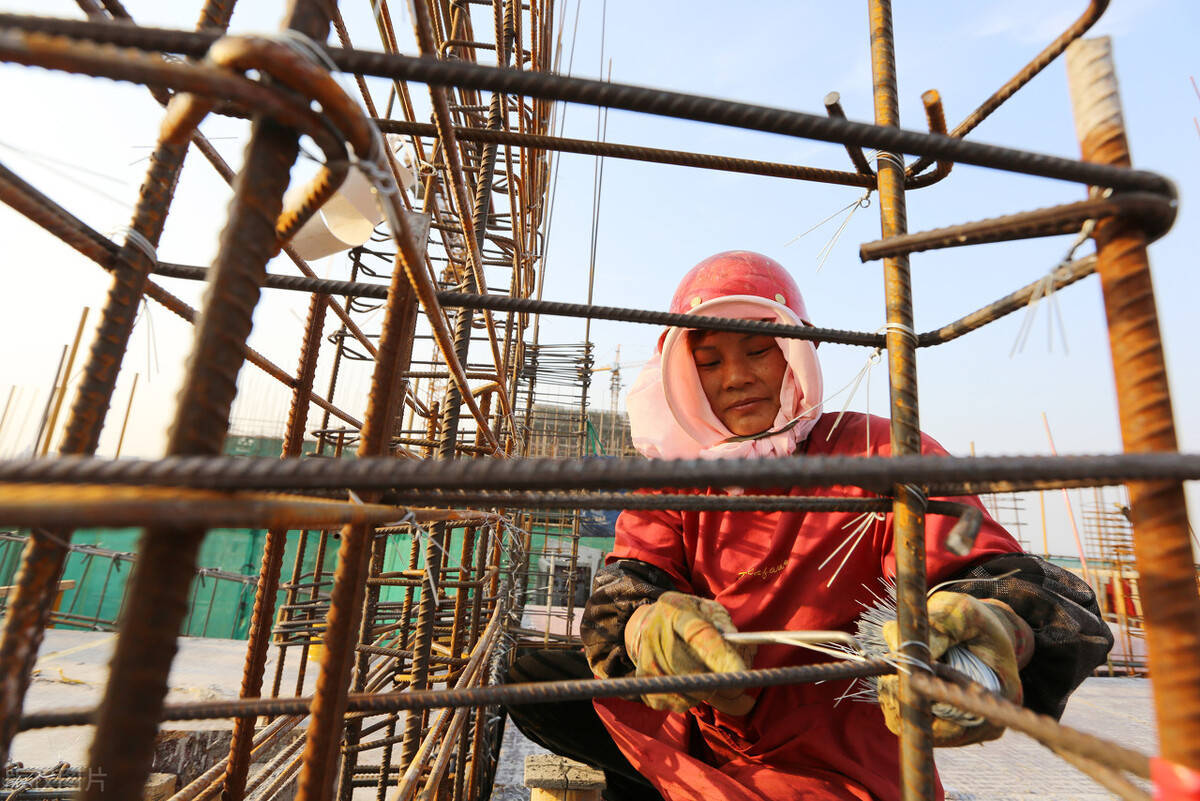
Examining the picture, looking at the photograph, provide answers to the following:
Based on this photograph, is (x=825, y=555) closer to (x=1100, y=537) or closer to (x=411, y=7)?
(x=411, y=7)

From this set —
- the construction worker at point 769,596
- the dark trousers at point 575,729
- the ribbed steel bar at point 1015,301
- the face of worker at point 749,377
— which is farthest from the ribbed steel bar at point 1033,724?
the dark trousers at point 575,729

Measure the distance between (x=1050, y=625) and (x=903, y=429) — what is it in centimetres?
68

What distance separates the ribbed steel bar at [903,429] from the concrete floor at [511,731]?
3.21m

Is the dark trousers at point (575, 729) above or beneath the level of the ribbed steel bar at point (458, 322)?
beneath

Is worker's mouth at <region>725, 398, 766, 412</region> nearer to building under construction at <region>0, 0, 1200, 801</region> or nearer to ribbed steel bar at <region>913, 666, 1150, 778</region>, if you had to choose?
building under construction at <region>0, 0, 1200, 801</region>

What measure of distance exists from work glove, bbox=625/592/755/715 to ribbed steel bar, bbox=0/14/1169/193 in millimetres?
937

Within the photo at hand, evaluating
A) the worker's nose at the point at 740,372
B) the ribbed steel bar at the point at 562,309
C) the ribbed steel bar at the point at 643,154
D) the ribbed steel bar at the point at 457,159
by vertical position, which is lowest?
the ribbed steel bar at the point at 562,309

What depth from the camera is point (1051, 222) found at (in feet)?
2.14

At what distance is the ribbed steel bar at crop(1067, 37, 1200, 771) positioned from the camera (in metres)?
0.52

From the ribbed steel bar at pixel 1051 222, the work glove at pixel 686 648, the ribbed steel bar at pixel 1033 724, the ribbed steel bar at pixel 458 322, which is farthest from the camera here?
the work glove at pixel 686 648

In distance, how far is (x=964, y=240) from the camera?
771 mm

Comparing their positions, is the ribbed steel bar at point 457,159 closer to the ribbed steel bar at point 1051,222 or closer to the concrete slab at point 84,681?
the ribbed steel bar at point 1051,222

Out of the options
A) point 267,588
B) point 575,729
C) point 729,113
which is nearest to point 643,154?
point 729,113

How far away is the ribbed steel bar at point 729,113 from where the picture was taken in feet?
1.88
